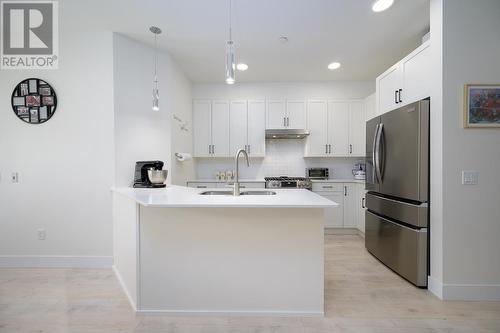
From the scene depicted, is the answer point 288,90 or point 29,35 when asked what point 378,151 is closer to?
point 288,90

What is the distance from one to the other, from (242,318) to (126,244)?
1.23 meters

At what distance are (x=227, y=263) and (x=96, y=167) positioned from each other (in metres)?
2.02

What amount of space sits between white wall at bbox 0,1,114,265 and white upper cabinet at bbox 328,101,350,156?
3.45 meters

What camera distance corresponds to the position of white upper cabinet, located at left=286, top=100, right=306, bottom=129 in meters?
4.25

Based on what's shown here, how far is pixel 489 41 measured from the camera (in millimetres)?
1997

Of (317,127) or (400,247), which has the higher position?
(317,127)

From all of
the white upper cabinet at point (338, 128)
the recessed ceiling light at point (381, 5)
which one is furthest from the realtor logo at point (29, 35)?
the white upper cabinet at point (338, 128)

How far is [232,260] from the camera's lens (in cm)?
179

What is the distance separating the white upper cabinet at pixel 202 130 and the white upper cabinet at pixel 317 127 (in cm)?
183

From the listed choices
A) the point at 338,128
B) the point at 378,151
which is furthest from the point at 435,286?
the point at 338,128

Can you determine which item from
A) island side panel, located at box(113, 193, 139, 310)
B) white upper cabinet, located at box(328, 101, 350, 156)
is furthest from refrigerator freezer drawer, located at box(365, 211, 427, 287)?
island side panel, located at box(113, 193, 139, 310)

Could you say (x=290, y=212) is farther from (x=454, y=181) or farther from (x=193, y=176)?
(x=193, y=176)

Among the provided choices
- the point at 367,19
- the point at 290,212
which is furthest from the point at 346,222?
the point at 367,19

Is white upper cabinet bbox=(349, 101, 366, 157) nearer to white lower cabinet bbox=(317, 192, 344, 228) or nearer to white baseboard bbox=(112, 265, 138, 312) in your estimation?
white lower cabinet bbox=(317, 192, 344, 228)
